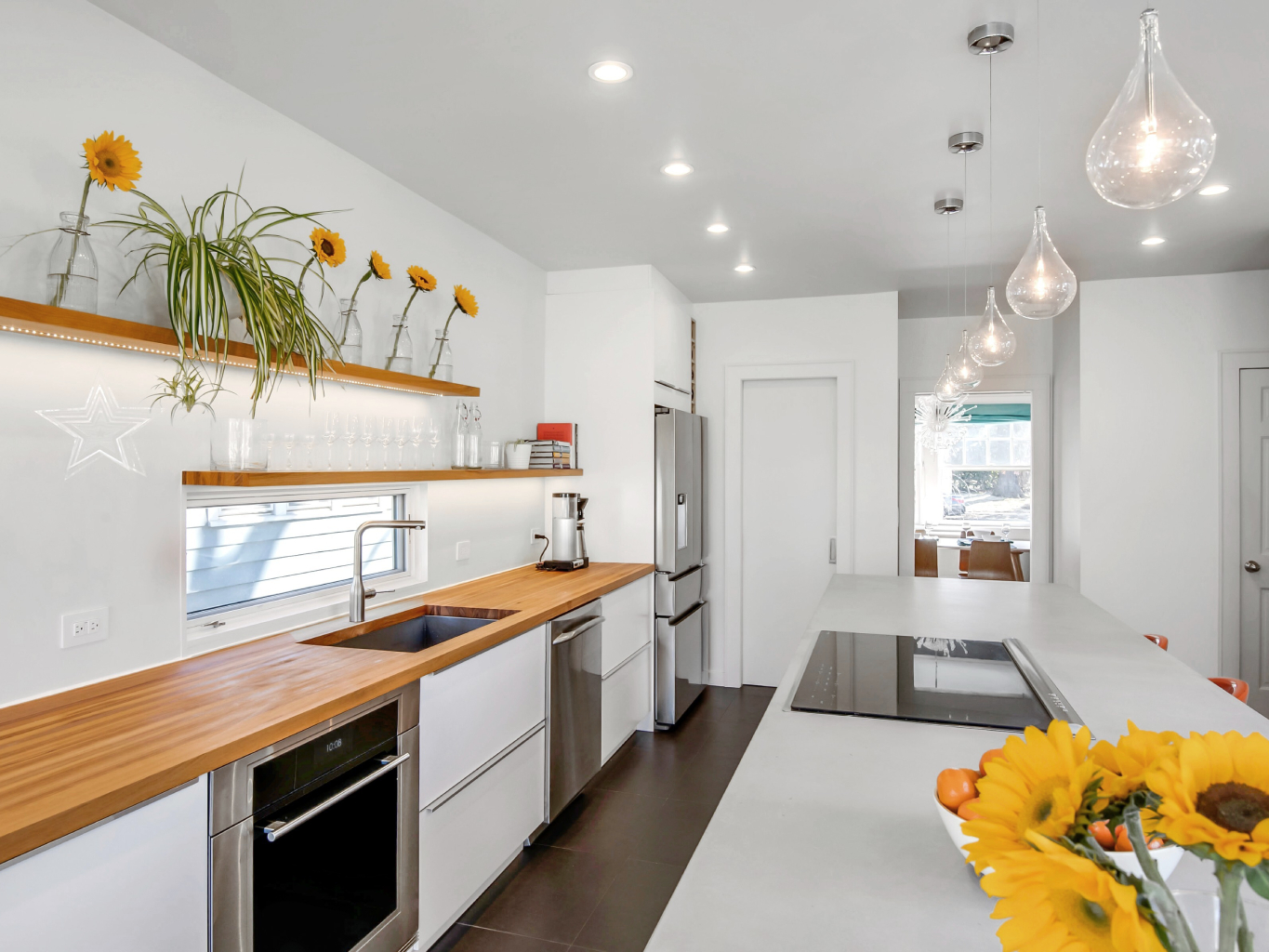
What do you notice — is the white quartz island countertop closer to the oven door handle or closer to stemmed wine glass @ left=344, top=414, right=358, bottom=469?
the oven door handle

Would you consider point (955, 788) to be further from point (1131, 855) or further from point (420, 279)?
point (420, 279)

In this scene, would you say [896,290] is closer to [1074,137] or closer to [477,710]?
[1074,137]

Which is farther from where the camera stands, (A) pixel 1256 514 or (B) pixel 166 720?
(A) pixel 1256 514

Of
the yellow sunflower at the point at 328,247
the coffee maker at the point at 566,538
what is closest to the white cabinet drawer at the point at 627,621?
the coffee maker at the point at 566,538

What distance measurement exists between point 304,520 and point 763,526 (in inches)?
130

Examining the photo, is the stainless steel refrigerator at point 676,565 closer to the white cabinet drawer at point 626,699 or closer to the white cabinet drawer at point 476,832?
the white cabinet drawer at point 626,699

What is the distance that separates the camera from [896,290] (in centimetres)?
482

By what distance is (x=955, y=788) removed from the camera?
3.11 ft

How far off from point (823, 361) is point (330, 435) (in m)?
3.40

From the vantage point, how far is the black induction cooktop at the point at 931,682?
5.60 feet

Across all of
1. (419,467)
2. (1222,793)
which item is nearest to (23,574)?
(419,467)

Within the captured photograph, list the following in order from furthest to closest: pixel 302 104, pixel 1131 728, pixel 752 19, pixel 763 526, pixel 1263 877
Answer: pixel 763 526 < pixel 302 104 < pixel 752 19 < pixel 1131 728 < pixel 1263 877

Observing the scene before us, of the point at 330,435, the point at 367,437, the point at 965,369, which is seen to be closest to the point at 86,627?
the point at 330,435

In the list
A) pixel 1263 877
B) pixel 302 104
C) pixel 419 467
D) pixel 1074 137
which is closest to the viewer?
pixel 1263 877
